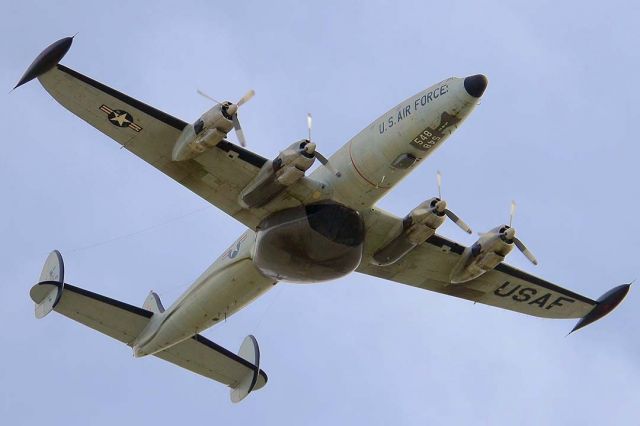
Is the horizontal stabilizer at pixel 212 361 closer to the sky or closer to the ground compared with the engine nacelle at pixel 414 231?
closer to the ground

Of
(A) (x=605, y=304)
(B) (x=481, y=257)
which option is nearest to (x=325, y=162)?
(B) (x=481, y=257)

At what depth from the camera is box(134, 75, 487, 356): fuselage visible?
102ft

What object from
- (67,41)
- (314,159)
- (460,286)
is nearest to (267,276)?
(314,159)

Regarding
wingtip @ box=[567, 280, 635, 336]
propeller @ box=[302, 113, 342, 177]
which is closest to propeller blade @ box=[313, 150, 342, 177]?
propeller @ box=[302, 113, 342, 177]

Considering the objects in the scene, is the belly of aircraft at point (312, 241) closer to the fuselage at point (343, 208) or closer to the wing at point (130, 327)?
the fuselage at point (343, 208)

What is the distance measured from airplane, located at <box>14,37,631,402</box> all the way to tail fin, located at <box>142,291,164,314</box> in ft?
0.23

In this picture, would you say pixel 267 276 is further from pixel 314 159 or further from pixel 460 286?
pixel 460 286

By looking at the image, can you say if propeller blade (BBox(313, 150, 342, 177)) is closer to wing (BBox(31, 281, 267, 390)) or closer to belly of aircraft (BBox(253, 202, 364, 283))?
belly of aircraft (BBox(253, 202, 364, 283))

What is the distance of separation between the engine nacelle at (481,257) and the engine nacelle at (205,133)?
9301 mm

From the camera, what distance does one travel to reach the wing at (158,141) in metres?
31.4

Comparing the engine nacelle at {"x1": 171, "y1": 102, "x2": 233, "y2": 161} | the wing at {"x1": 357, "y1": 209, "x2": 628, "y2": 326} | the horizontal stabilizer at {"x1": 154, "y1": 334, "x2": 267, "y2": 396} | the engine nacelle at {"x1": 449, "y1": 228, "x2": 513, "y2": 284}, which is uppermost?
the engine nacelle at {"x1": 171, "y1": 102, "x2": 233, "y2": 161}

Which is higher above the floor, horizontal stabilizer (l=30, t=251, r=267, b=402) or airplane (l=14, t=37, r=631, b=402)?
airplane (l=14, t=37, r=631, b=402)

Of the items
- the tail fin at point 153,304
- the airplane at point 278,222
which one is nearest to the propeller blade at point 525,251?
the airplane at point 278,222

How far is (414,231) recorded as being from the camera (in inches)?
1331
